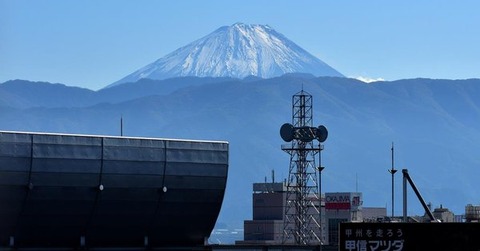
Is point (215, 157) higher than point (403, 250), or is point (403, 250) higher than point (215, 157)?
point (215, 157)

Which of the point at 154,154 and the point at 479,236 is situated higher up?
the point at 154,154

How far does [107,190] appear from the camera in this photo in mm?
69375

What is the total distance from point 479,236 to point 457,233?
775 millimetres

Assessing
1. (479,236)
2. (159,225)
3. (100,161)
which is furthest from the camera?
(159,225)

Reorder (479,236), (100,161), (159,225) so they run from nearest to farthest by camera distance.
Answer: (479,236) → (100,161) → (159,225)

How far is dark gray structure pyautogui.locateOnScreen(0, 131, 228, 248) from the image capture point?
67.1 metres

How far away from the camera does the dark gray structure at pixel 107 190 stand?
67.1m

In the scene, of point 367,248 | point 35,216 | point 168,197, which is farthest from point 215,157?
point 367,248

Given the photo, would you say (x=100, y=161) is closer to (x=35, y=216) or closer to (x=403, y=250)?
(x=35, y=216)

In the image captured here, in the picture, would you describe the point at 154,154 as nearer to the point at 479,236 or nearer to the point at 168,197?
the point at 168,197

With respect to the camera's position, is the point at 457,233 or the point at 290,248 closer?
the point at 457,233

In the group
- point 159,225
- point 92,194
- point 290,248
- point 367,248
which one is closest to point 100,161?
point 92,194

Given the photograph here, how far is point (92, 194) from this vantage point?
69250mm

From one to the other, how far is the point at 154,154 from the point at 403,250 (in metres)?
27.8
